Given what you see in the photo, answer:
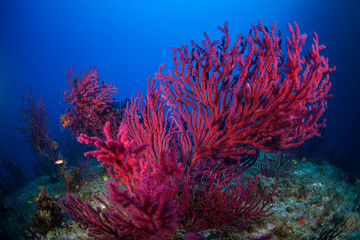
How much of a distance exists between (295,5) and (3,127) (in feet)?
336

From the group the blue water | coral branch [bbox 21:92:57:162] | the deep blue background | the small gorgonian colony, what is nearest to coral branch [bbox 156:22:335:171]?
the small gorgonian colony

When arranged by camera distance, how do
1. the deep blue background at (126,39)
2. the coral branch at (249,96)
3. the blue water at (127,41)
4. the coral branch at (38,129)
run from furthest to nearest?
the deep blue background at (126,39)
the blue water at (127,41)
the coral branch at (38,129)
the coral branch at (249,96)

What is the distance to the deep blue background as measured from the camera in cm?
3538

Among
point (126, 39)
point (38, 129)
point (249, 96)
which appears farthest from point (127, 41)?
point (249, 96)

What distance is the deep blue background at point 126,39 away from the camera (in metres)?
35.4

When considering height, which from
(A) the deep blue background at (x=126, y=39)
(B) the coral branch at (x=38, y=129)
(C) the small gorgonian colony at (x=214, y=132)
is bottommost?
(C) the small gorgonian colony at (x=214, y=132)

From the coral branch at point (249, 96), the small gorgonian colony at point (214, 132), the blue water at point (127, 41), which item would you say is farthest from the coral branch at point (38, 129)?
the coral branch at point (249, 96)

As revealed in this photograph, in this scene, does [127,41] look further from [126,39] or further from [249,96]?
[249,96]

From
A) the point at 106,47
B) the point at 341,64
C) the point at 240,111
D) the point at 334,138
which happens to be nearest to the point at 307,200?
the point at 240,111

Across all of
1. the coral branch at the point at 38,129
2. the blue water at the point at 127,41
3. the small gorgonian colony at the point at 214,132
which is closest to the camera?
the small gorgonian colony at the point at 214,132

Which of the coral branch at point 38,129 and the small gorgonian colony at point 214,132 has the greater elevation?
the coral branch at point 38,129

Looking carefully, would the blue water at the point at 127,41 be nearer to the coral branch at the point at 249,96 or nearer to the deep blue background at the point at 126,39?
the deep blue background at the point at 126,39

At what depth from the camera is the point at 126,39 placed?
153250 millimetres

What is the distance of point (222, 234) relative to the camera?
2.91 m
